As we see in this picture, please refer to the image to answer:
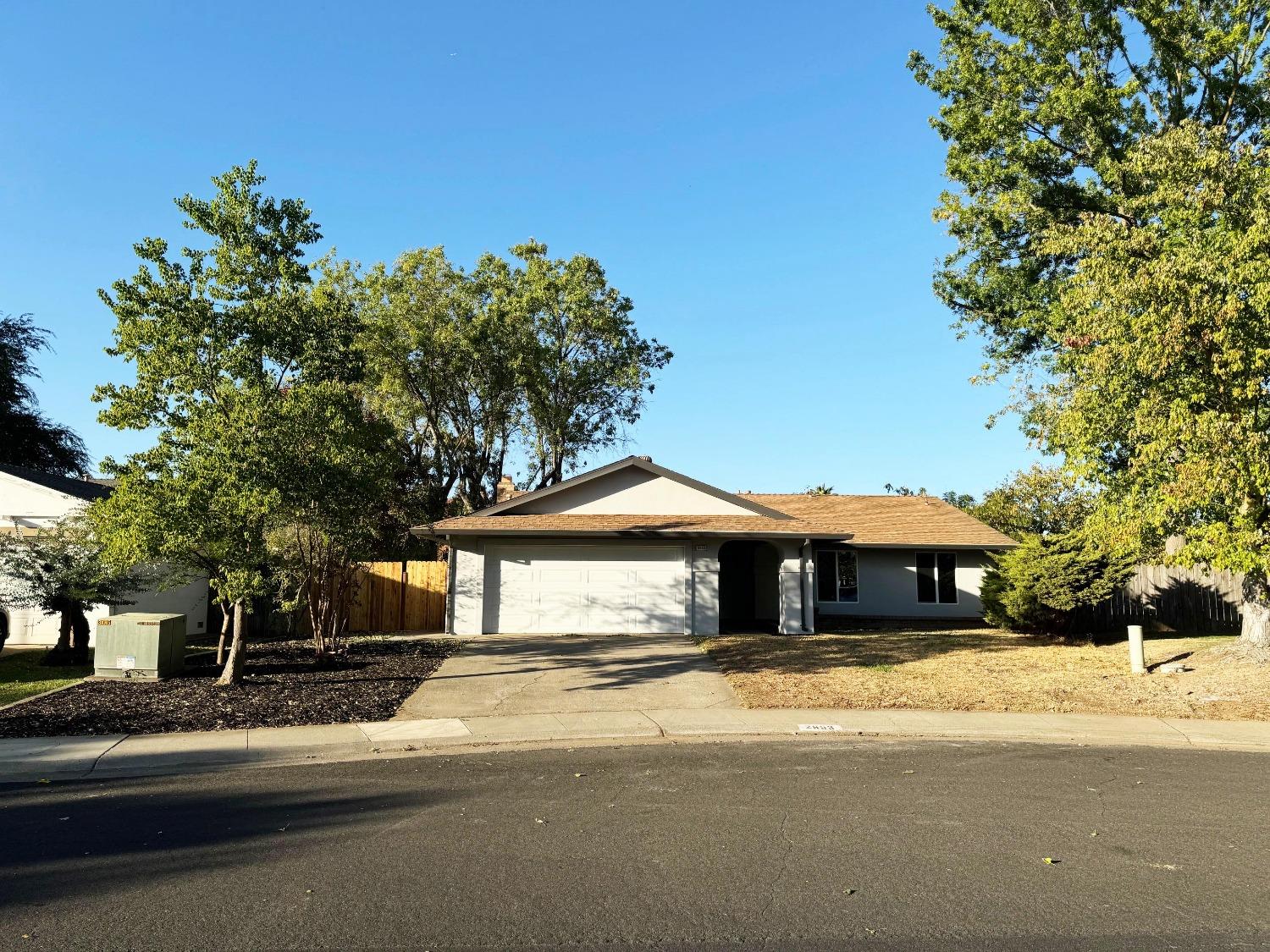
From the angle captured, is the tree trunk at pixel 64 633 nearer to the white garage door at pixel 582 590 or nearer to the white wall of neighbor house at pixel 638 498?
the white garage door at pixel 582 590

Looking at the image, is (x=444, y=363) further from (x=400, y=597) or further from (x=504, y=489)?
(x=400, y=597)

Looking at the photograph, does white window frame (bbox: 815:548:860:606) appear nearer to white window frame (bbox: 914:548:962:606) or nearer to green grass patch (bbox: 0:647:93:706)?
white window frame (bbox: 914:548:962:606)

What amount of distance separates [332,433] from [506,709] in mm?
5014

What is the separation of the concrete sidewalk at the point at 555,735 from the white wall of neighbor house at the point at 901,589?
1465 cm

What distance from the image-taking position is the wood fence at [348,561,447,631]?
915 inches

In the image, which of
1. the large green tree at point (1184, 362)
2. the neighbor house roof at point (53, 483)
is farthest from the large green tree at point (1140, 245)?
the neighbor house roof at point (53, 483)

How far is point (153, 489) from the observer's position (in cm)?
1249

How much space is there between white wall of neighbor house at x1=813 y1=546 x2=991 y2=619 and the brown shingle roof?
73 centimetres

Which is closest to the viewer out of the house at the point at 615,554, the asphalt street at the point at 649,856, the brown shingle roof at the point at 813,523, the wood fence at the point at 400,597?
the asphalt street at the point at 649,856

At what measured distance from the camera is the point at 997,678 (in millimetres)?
14438

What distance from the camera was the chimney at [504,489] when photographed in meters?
34.9

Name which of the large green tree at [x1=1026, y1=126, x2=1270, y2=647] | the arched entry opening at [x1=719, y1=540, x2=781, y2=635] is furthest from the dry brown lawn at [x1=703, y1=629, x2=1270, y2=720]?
the arched entry opening at [x1=719, y1=540, x2=781, y2=635]

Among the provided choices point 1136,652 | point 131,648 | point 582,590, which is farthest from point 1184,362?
point 131,648

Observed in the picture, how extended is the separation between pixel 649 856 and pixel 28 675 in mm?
14248
